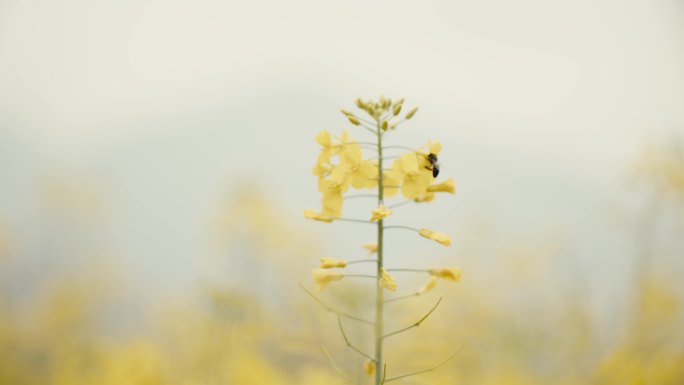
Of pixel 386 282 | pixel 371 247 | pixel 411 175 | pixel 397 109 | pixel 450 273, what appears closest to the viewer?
pixel 386 282

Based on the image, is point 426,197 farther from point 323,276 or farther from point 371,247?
point 323,276

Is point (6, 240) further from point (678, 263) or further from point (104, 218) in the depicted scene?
point (678, 263)

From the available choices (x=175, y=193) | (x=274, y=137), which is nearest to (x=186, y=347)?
(x=175, y=193)

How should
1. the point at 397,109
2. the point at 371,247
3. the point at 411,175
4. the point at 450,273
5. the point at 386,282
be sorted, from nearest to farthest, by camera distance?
1. the point at 386,282
2. the point at 397,109
3. the point at 411,175
4. the point at 450,273
5. the point at 371,247

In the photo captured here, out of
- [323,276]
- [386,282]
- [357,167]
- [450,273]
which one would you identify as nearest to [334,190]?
[357,167]

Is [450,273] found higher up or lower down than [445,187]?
lower down

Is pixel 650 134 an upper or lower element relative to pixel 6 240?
upper

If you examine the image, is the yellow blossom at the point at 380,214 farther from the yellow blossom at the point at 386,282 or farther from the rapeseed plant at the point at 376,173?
the yellow blossom at the point at 386,282

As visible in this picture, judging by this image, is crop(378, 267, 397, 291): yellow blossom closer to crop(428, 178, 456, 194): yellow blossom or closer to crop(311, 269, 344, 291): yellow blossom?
crop(311, 269, 344, 291): yellow blossom
